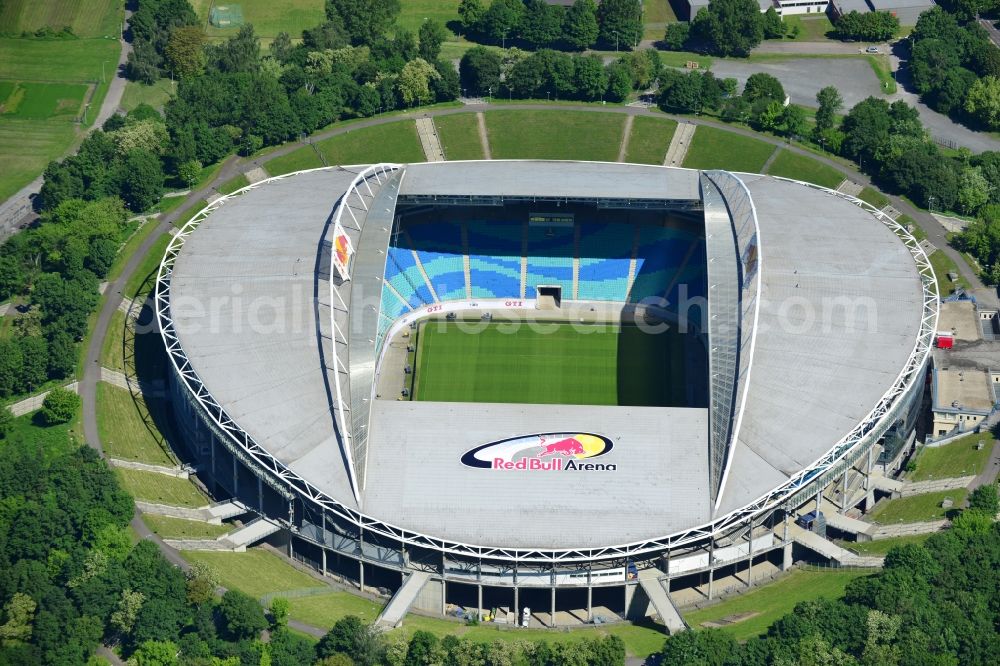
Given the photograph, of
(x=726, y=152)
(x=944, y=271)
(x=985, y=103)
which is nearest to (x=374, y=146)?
(x=726, y=152)

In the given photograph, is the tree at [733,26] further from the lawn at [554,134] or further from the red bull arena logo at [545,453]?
the red bull arena logo at [545,453]

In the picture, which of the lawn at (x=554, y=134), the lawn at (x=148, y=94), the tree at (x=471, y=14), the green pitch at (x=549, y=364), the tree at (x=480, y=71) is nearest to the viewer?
the green pitch at (x=549, y=364)

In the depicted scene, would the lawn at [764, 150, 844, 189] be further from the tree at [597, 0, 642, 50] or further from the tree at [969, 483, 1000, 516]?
the tree at [969, 483, 1000, 516]

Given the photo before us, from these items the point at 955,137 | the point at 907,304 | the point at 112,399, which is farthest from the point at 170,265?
the point at 955,137

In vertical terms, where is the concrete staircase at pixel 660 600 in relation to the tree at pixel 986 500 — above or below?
below

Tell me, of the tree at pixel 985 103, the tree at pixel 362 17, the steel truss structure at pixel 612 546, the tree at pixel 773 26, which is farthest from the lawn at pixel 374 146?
the tree at pixel 985 103

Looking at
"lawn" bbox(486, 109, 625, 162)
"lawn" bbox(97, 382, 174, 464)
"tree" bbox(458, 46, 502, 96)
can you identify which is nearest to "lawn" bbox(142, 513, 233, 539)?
"lawn" bbox(97, 382, 174, 464)

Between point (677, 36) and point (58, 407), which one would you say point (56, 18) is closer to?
point (677, 36)
